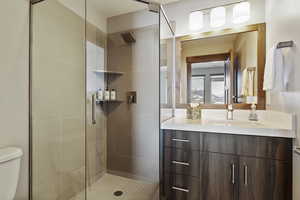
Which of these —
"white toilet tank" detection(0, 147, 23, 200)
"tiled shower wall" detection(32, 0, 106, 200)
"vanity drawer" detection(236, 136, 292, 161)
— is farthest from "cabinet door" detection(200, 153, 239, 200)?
"white toilet tank" detection(0, 147, 23, 200)

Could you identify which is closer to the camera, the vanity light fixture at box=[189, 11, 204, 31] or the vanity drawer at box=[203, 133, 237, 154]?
the vanity drawer at box=[203, 133, 237, 154]

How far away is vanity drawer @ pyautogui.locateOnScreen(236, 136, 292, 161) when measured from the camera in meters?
1.17

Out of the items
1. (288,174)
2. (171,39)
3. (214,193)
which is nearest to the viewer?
(288,174)

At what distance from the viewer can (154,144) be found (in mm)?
1754

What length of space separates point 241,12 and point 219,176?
1.74m

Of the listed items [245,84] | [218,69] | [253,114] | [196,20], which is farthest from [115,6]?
[253,114]

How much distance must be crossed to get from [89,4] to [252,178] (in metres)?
2.31

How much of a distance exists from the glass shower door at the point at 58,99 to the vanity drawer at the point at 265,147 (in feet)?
5.27

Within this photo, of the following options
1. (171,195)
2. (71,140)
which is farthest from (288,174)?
(71,140)

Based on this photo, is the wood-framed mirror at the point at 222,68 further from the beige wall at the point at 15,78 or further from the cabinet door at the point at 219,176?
the beige wall at the point at 15,78

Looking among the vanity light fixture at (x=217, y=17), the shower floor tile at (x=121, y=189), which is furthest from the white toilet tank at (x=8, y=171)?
the vanity light fixture at (x=217, y=17)

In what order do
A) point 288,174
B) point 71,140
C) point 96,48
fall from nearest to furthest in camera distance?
point 288,174
point 71,140
point 96,48

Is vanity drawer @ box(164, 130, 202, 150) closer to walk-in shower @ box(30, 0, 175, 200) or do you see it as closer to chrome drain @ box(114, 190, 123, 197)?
walk-in shower @ box(30, 0, 175, 200)

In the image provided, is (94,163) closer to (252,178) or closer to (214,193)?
(214,193)
